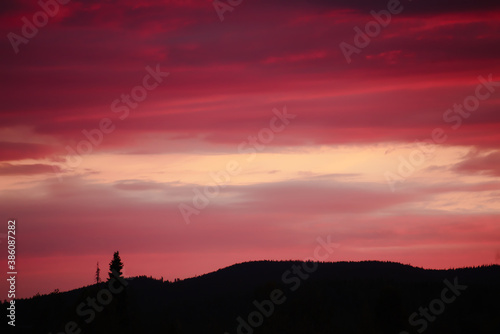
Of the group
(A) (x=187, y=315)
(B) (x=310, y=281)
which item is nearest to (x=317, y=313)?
(B) (x=310, y=281)

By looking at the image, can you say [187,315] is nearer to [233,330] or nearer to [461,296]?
[233,330]

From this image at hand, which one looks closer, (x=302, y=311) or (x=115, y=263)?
(x=115, y=263)

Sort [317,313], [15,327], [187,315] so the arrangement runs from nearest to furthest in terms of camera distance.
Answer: [15,327] < [317,313] < [187,315]

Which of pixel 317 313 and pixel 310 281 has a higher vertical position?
pixel 310 281

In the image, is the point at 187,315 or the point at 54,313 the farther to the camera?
the point at 187,315

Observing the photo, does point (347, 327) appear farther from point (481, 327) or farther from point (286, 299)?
point (481, 327)

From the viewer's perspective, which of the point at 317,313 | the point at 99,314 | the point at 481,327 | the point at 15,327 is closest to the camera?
the point at 481,327

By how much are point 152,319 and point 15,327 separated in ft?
133

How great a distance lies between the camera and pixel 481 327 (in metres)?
119

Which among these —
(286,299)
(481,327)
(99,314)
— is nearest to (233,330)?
(286,299)

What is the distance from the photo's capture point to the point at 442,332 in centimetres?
13825

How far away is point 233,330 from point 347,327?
2719 centimetres

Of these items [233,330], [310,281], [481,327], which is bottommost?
[481,327]

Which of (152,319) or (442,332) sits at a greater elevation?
(152,319)
